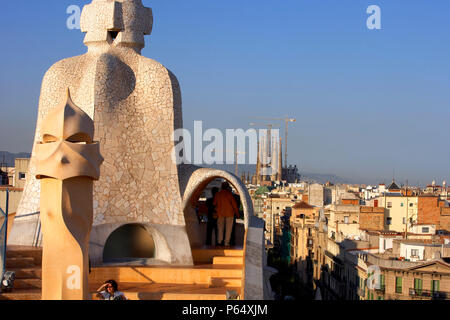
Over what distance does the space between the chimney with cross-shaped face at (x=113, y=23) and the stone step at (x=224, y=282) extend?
632cm

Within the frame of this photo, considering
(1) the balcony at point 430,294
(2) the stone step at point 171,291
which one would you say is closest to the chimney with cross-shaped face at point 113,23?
(2) the stone step at point 171,291

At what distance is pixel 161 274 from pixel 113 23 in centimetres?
625

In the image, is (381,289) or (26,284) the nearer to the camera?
(26,284)

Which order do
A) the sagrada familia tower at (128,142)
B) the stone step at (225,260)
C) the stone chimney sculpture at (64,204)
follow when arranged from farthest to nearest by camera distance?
the stone step at (225,260), the sagrada familia tower at (128,142), the stone chimney sculpture at (64,204)

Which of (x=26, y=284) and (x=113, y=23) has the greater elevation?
(x=113, y=23)

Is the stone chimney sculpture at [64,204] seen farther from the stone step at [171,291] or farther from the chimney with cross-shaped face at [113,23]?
the chimney with cross-shaped face at [113,23]

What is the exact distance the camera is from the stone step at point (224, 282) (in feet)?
54.0

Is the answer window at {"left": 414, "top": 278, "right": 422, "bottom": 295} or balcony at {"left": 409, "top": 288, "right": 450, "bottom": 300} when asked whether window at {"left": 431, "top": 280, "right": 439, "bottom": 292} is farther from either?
window at {"left": 414, "top": 278, "right": 422, "bottom": 295}

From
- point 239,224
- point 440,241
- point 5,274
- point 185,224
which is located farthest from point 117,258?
point 440,241

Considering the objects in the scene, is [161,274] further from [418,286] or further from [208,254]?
[418,286]

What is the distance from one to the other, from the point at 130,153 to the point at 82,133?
234 inches

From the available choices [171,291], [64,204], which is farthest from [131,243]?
[64,204]

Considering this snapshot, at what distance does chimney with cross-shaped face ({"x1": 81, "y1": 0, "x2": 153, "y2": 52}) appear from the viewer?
756 inches

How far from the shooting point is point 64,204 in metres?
11.9
